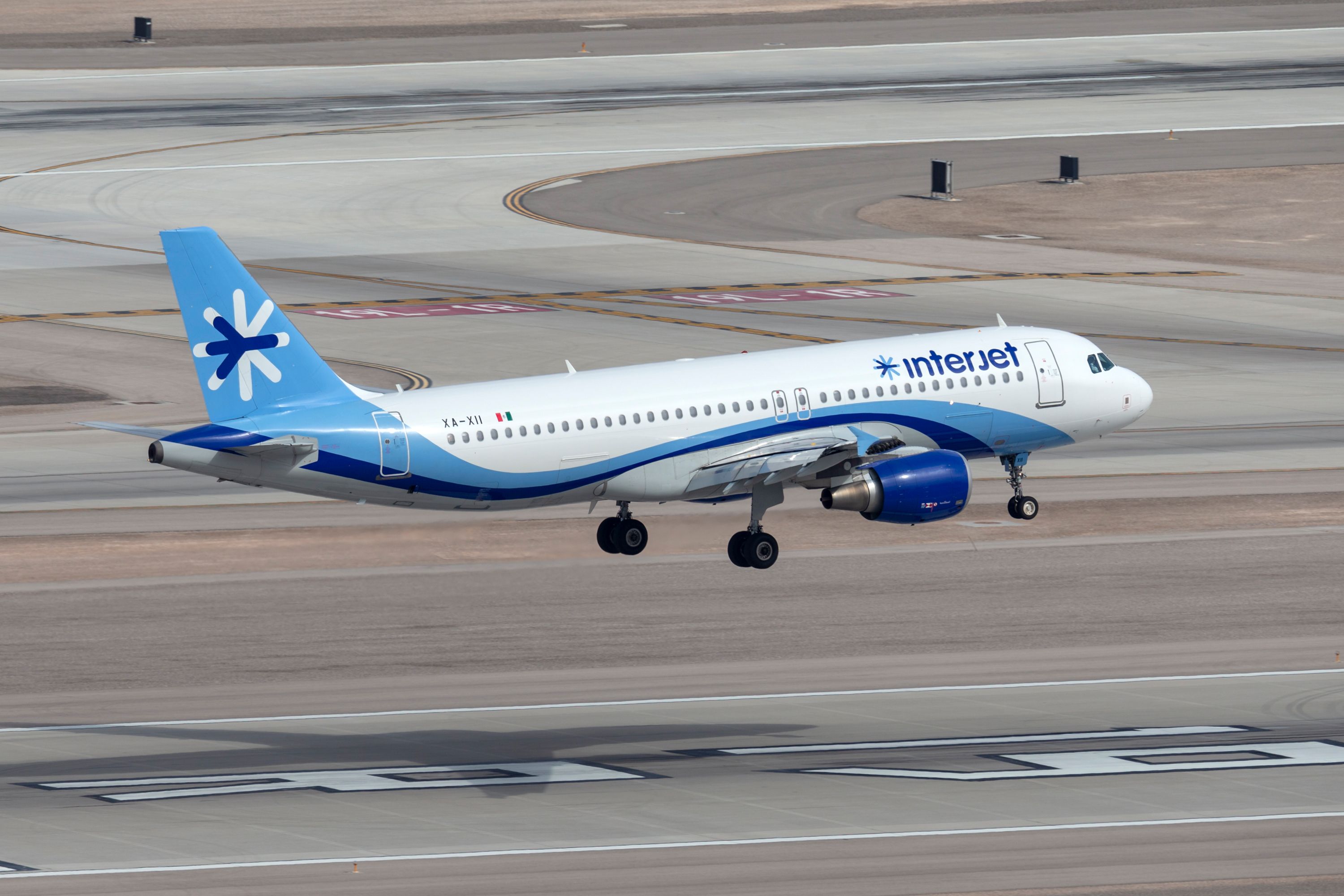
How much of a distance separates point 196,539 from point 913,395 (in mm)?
32540

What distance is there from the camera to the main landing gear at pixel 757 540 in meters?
64.6

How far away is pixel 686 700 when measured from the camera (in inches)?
2771

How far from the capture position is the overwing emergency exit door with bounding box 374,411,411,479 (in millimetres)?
59562

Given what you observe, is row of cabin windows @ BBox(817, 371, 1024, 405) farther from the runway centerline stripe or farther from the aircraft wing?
the runway centerline stripe

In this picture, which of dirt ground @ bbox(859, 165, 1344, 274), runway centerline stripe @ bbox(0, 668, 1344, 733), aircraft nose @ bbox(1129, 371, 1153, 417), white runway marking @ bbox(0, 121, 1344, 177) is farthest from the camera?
white runway marking @ bbox(0, 121, 1344, 177)

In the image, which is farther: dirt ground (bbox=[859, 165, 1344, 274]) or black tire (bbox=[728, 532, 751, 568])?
dirt ground (bbox=[859, 165, 1344, 274])

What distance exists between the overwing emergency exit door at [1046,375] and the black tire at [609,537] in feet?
47.1

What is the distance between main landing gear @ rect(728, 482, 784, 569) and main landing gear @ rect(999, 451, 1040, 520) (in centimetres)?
802

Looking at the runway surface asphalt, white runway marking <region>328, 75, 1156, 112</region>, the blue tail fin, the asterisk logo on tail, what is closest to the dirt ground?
the runway surface asphalt

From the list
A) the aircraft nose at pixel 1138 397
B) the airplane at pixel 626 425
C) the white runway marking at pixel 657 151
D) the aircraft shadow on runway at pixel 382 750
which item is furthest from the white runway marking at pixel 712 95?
the aircraft shadow on runway at pixel 382 750

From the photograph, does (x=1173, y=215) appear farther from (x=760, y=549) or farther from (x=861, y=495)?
Answer: (x=861, y=495)

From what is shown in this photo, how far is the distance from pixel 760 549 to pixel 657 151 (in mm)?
109480

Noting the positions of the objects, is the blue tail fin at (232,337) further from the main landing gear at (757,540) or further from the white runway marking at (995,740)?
the white runway marking at (995,740)

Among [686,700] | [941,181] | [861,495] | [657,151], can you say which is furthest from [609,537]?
[657,151]
